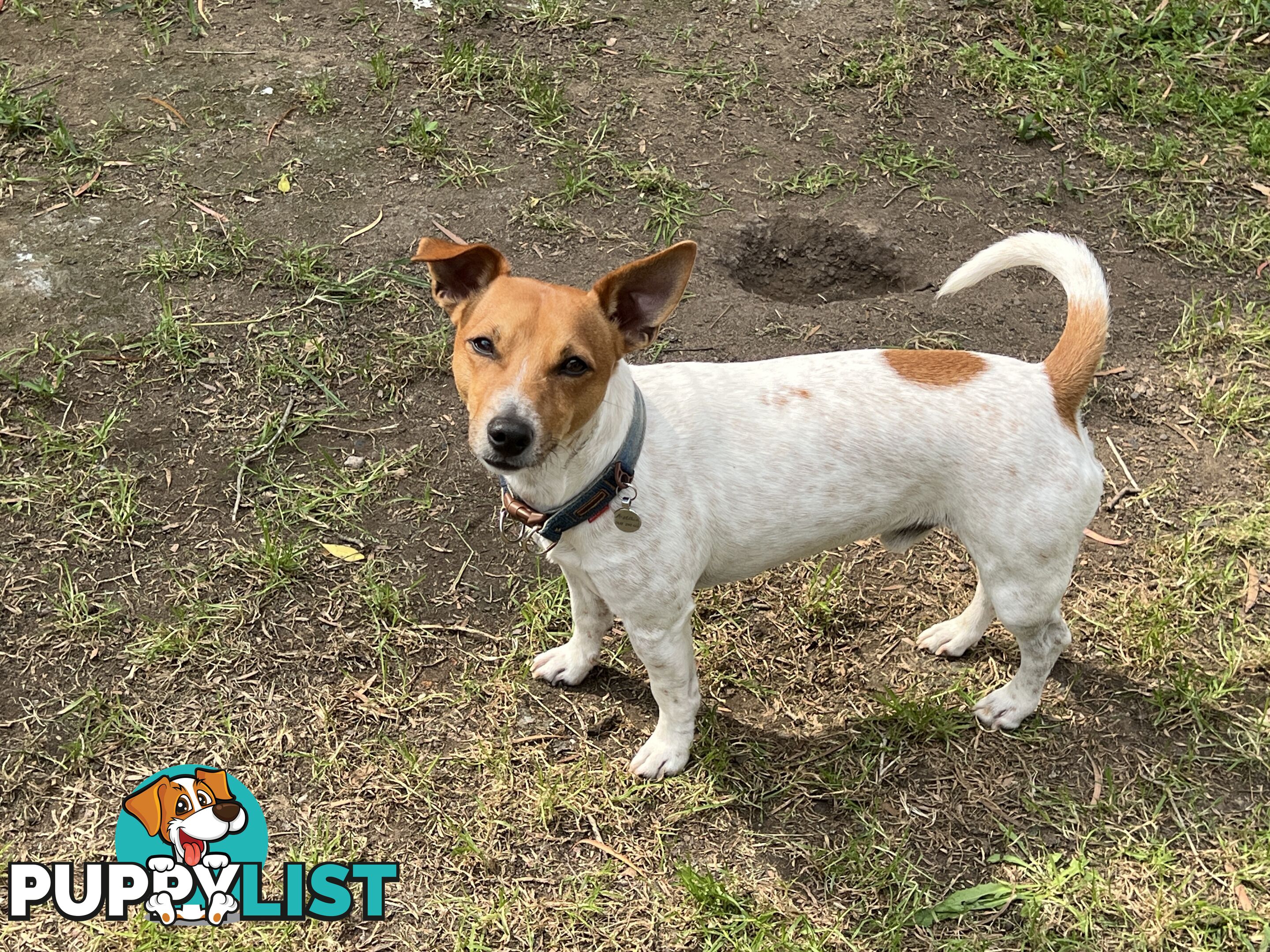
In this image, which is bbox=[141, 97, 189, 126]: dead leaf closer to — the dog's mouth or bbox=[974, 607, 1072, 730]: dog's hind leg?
the dog's mouth

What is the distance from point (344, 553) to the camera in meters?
4.35

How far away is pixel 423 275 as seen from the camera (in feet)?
17.5

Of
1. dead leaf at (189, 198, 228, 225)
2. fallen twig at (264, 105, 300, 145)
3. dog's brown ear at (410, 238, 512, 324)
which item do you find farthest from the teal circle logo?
fallen twig at (264, 105, 300, 145)

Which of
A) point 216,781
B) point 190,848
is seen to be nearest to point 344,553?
point 216,781

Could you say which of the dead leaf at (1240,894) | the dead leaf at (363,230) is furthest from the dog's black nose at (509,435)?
the dead leaf at (363,230)

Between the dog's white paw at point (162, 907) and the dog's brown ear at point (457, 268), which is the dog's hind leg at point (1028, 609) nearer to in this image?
the dog's brown ear at point (457, 268)

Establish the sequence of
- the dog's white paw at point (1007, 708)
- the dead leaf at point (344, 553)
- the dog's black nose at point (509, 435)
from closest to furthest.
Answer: the dog's black nose at point (509, 435) → the dog's white paw at point (1007, 708) → the dead leaf at point (344, 553)

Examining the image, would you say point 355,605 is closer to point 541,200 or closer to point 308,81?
point 541,200

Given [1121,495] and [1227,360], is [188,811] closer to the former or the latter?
[1121,495]

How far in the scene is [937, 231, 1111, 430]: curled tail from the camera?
132 inches

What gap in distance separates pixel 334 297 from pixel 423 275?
1.55 feet

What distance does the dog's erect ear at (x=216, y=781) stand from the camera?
3648 millimetres

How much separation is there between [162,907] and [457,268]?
7.62 ft

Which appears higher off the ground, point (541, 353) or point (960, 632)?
point (541, 353)
